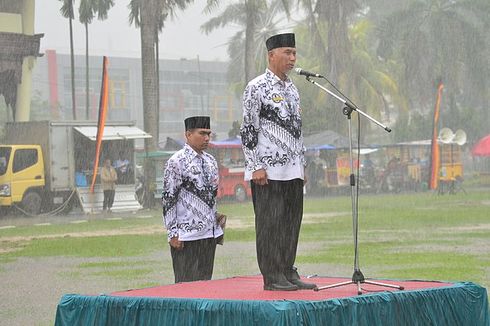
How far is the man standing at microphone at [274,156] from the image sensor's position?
6.03m

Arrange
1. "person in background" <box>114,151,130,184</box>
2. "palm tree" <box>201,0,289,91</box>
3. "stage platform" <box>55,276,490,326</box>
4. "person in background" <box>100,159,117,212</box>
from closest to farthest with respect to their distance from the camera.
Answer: "stage platform" <box>55,276,490,326</box>, "person in background" <box>100,159,117,212</box>, "person in background" <box>114,151,130,184</box>, "palm tree" <box>201,0,289,91</box>

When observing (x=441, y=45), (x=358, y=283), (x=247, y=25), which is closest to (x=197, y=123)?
(x=358, y=283)

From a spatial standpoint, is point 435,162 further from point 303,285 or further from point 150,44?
point 303,285

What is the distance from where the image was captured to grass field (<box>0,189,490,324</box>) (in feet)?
41.4

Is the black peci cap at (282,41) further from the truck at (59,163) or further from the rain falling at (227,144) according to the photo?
the truck at (59,163)

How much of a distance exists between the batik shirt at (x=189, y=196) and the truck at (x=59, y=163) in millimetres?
17436

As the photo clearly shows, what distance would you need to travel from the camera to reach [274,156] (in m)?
6.03

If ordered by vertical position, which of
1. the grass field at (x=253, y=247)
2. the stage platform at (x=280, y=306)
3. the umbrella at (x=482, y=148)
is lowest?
the grass field at (x=253, y=247)

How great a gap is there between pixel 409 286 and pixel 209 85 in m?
21.8

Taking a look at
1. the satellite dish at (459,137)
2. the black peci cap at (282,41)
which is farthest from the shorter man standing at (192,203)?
the satellite dish at (459,137)

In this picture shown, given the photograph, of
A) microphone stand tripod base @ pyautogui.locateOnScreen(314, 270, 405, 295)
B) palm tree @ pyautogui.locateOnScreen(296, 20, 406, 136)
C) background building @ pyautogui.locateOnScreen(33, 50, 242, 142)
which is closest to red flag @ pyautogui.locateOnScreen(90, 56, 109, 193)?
background building @ pyautogui.locateOnScreen(33, 50, 242, 142)

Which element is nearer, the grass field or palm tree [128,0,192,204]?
the grass field

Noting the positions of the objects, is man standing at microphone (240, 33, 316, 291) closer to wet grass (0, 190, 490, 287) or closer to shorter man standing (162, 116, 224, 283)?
shorter man standing (162, 116, 224, 283)

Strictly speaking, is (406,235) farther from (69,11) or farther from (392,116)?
(392,116)
